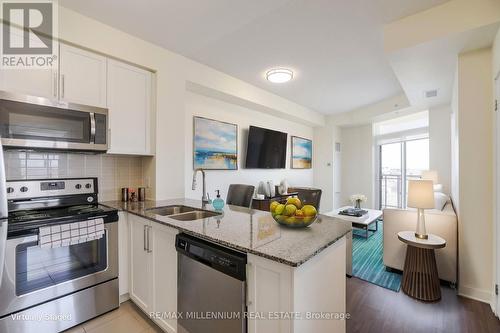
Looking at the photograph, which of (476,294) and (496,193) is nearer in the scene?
(496,193)

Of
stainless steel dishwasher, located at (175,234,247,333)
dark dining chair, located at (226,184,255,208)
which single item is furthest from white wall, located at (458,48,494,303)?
stainless steel dishwasher, located at (175,234,247,333)

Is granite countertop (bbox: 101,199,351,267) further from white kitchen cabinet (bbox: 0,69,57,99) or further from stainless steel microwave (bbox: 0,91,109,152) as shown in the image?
white kitchen cabinet (bbox: 0,69,57,99)

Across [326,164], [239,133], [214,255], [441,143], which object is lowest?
[214,255]

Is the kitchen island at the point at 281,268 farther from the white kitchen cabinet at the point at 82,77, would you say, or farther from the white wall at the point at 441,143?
the white wall at the point at 441,143

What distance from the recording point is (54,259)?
1727mm

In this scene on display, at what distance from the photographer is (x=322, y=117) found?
5.85 m

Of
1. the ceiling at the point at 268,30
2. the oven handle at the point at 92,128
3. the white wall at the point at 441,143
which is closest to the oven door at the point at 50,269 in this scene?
the oven handle at the point at 92,128

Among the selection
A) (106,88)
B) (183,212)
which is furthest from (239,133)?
(106,88)

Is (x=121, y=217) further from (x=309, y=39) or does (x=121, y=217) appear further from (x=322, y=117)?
(x=322, y=117)

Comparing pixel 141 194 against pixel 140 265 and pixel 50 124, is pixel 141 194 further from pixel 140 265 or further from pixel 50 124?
pixel 50 124

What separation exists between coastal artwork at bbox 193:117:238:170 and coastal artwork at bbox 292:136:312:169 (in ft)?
6.45

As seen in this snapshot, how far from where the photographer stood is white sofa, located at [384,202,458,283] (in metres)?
2.44

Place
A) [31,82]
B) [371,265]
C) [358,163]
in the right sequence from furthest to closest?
[358,163]
[371,265]
[31,82]

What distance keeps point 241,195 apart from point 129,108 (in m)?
1.70
